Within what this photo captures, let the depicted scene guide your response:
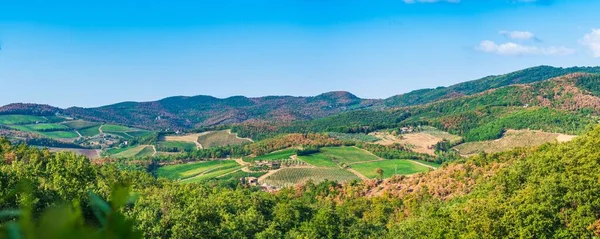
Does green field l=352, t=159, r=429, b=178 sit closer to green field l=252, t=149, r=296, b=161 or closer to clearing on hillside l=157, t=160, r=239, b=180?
green field l=252, t=149, r=296, b=161

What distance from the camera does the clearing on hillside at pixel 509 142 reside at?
169m

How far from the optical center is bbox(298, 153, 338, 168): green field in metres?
154

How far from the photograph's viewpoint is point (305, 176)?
140m

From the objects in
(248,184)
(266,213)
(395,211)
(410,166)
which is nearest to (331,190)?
(395,211)

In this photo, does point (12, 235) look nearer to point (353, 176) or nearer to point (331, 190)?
point (331, 190)

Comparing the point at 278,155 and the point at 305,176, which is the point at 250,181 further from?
the point at 278,155

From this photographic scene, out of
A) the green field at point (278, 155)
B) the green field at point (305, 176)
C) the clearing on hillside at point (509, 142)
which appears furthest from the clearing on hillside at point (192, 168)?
the clearing on hillside at point (509, 142)

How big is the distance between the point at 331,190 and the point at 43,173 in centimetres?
6141

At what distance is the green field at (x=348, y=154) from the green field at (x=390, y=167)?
576 centimetres

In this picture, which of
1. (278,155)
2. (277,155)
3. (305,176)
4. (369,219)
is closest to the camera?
(369,219)

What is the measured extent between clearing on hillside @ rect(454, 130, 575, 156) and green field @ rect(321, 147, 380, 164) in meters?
40.7

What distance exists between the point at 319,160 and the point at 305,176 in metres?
20.8

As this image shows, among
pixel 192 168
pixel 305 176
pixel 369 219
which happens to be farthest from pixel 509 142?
pixel 192 168

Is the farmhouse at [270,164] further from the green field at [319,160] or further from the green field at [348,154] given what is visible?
the green field at [348,154]
